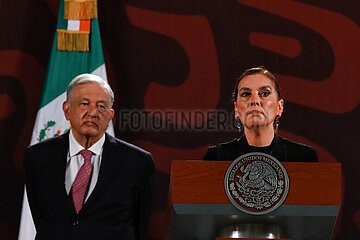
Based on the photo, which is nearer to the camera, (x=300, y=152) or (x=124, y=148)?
(x=124, y=148)

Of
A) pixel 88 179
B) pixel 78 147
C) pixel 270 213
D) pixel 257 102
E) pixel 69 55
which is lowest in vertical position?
pixel 270 213

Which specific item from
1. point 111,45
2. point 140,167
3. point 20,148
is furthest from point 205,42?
point 140,167

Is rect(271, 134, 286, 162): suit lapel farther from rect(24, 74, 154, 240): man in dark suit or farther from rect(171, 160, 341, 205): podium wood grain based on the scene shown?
rect(171, 160, 341, 205): podium wood grain

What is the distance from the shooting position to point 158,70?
466cm

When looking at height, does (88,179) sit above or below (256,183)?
above

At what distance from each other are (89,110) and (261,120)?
796 millimetres

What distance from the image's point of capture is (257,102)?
269cm

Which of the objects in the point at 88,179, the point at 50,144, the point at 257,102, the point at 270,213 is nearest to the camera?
the point at 270,213

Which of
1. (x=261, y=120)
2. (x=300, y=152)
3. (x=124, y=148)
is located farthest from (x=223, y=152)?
(x=124, y=148)

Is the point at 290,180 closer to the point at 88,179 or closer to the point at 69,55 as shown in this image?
the point at 88,179

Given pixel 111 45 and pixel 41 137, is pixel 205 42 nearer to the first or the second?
pixel 111 45

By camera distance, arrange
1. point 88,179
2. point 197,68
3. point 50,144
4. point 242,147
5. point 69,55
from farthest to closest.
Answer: point 197,68, point 69,55, point 242,147, point 50,144, point 88,179

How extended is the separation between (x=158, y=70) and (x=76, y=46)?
2.26ft

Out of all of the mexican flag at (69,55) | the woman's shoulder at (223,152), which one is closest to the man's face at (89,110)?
the woman's shoulder at (223,152)
